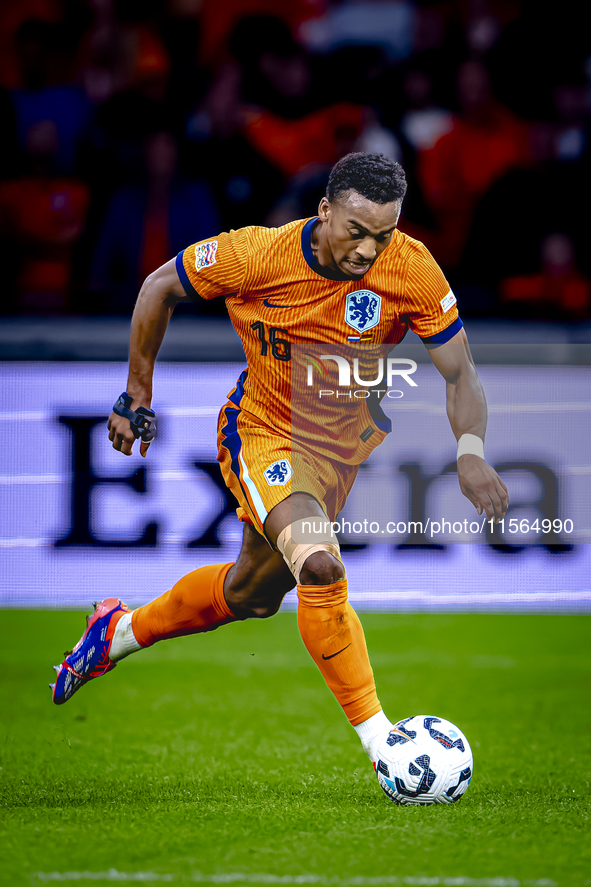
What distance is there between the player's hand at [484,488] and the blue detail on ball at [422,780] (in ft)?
2.21

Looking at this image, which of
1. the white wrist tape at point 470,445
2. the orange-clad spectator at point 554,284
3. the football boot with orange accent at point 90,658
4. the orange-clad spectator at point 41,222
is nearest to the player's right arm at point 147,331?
Result: the football boot with orange accent at point 90,658

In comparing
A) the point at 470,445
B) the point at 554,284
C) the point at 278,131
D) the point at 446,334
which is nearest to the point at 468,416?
the point at 470,445

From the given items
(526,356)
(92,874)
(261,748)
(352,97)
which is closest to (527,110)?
(352,97)

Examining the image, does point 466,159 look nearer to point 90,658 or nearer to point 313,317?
point 313,317

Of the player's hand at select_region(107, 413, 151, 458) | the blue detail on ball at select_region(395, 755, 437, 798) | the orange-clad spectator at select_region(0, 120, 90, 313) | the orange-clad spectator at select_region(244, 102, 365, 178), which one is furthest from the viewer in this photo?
the orange-clad spectator at select_region(244, 102, 365, 178)

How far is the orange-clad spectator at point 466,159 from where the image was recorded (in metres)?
6.70

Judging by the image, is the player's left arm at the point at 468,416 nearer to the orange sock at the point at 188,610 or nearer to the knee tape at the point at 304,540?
the knee tape at the point at 304,540

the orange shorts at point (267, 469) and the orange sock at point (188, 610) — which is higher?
the orange shorts at point (267, 469)

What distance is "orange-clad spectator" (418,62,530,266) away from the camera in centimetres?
670

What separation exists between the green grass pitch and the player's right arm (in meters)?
1.02

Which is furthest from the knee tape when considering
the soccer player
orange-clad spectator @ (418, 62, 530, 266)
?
orange-clad spectator @ (418, 62, 530, 266)

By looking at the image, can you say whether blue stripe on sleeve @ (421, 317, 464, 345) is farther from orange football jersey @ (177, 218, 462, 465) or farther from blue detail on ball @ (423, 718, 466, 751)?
blue detail on ball @ (423, 718, 466, 751)

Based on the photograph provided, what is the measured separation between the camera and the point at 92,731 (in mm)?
3588

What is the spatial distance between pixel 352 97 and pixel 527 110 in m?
1.26
